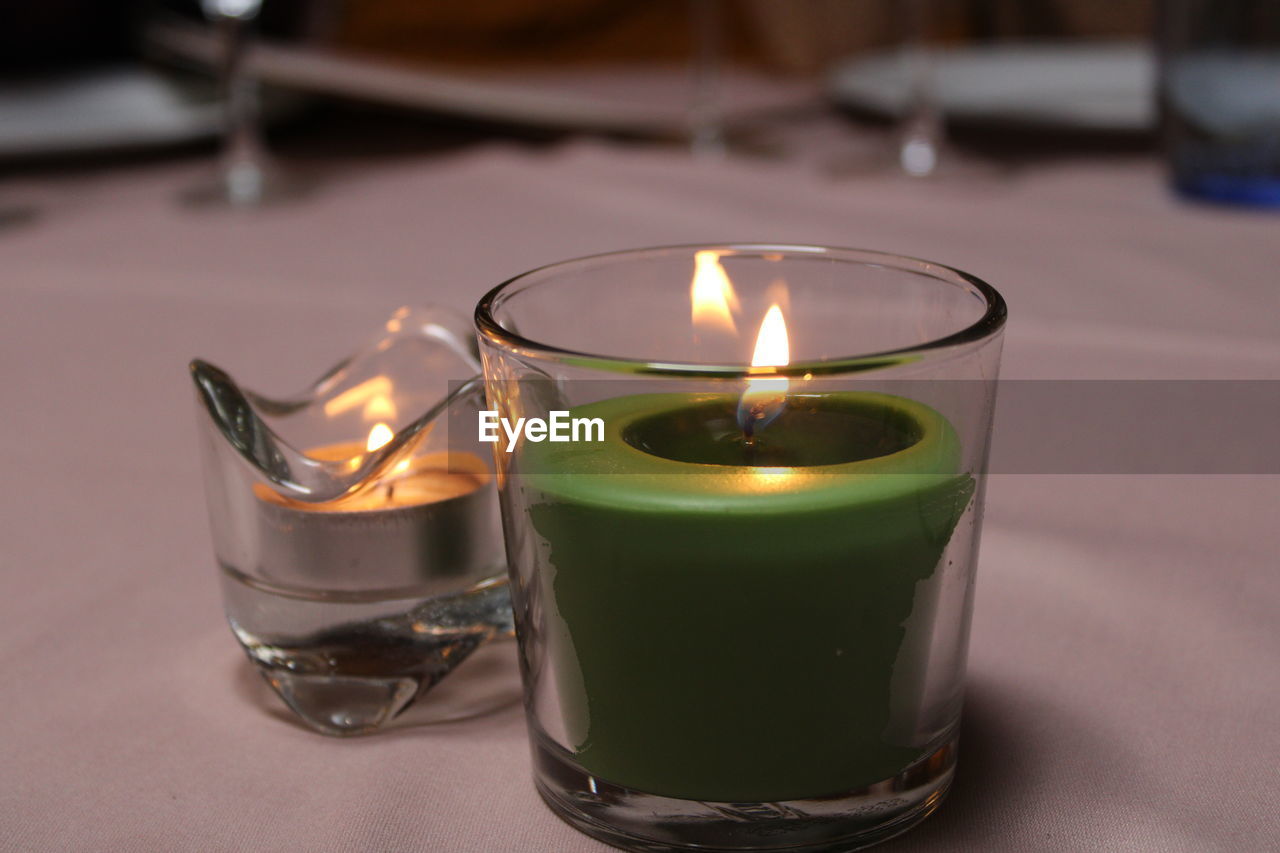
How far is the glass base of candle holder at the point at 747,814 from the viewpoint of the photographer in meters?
0.24

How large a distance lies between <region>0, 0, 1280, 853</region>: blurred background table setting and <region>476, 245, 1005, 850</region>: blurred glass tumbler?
22 mm

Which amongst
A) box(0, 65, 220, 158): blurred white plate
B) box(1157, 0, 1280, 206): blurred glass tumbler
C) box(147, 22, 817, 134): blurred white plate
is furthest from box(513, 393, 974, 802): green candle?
box(0, 65, 220, 158): blurred white plate

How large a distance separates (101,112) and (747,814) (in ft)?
3.02

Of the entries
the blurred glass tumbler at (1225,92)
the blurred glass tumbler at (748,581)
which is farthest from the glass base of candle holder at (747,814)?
the blurred glass tumbler at (1225,92)

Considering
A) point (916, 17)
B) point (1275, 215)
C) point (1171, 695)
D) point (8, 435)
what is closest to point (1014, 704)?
point (1171, 695)

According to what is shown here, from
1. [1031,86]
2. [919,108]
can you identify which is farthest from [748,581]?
[1031,86]

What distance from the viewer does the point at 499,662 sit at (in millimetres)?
332

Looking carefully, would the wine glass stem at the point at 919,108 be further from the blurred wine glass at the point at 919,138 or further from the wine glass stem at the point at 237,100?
the wine glass stem at the point at 237,100

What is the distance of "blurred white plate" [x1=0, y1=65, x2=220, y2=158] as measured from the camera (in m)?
0.92

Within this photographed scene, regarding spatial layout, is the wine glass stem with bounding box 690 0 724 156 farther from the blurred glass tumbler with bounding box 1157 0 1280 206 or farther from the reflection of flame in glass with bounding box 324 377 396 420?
the reflection of flame in glass with bounding box 324 377 396 420

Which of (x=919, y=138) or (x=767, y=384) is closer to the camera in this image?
(x=767, y=384)

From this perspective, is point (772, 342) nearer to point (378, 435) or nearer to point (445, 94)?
point (378, 435)

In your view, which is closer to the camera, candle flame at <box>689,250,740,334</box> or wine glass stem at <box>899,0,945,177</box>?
candle flame at <box>689,250,740,334</box>

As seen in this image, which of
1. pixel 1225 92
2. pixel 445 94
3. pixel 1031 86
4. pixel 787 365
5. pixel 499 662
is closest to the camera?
pixel 787 365
